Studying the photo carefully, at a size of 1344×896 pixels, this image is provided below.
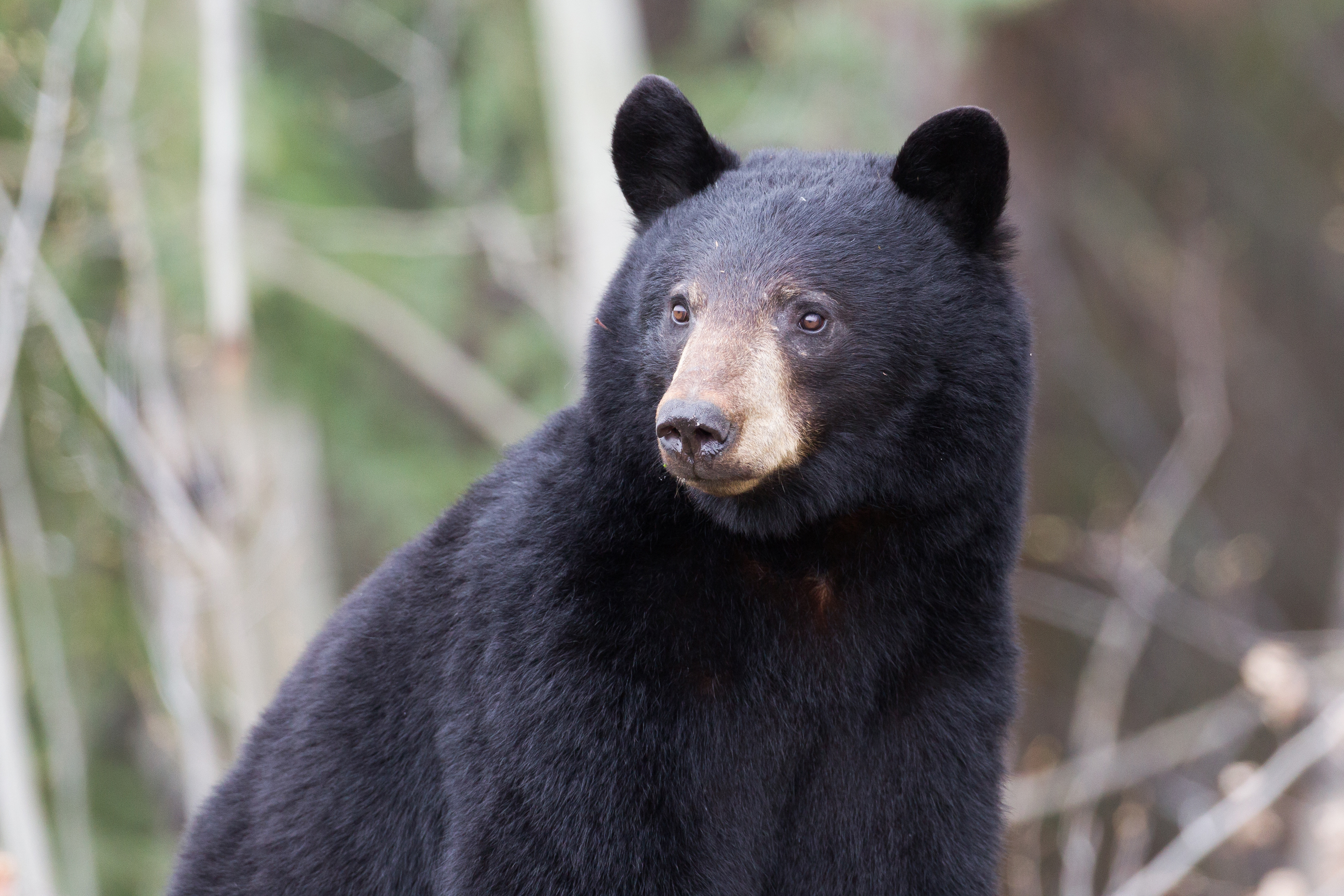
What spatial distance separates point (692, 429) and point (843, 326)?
487mm

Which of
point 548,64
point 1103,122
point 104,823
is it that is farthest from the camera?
point 104,823

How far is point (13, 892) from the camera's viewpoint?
3.27m

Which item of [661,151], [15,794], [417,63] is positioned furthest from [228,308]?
[417,63]

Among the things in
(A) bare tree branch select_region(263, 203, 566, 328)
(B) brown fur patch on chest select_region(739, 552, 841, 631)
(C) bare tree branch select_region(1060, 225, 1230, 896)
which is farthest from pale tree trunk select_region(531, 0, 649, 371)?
(B) brown fur patch on chest select_region(739, 552, 841, 631)

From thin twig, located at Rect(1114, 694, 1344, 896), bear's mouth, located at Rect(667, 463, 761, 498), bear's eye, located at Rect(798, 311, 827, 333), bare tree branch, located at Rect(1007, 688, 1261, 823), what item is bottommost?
bare tree branch, located at Rect(1007, 688, 1261, 823)

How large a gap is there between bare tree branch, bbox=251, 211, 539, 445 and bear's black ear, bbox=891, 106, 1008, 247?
6906 millimetres

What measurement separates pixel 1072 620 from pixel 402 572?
7296 millimetres

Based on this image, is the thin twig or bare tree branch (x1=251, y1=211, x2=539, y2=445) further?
bare tree branch (x1=251, y1=211, x2=539, y2=445)

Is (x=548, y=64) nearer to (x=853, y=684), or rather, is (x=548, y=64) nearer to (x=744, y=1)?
(x=744, y=1)

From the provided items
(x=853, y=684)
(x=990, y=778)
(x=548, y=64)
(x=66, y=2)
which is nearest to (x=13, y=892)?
(x=853, y=684)

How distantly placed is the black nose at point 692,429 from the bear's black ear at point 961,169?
755 mm

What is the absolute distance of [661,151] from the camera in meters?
2.88

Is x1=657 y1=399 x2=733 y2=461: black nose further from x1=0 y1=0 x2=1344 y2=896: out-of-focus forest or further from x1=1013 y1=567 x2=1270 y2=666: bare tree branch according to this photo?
x1=1013 y1=567 x2=1270 y2=666: bare tree branch

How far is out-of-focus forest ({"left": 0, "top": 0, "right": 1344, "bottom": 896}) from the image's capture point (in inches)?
247
